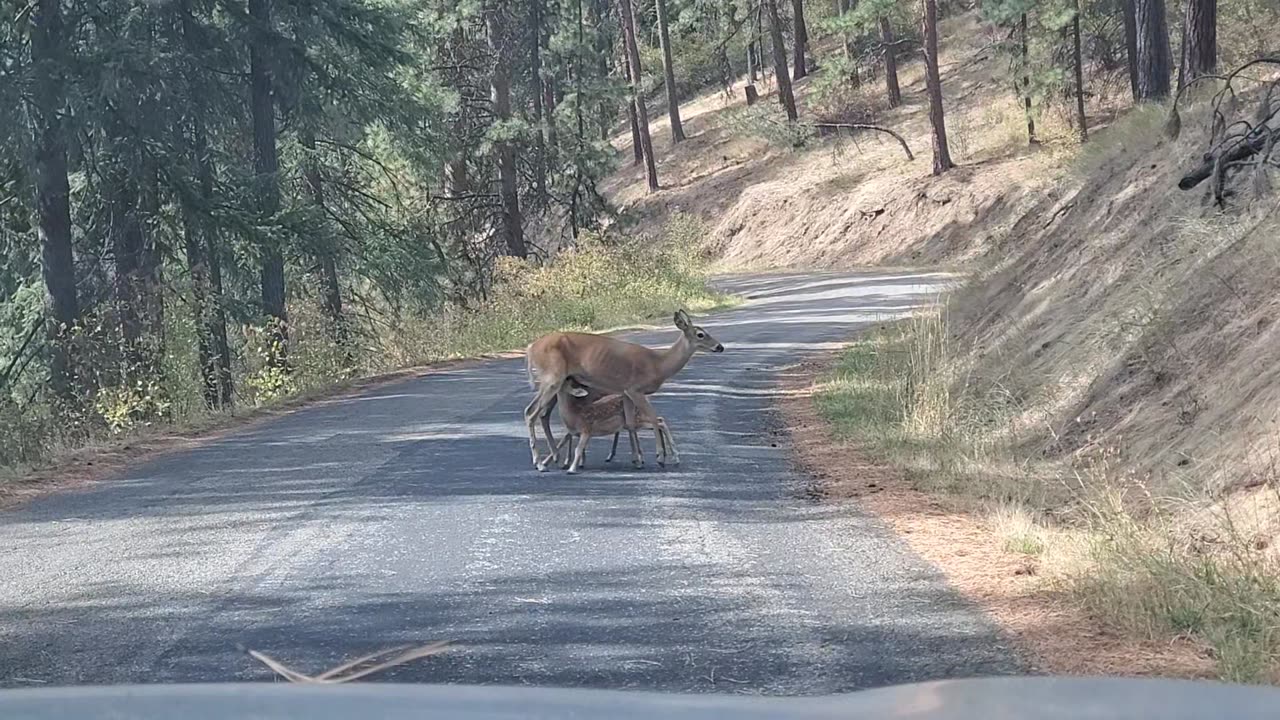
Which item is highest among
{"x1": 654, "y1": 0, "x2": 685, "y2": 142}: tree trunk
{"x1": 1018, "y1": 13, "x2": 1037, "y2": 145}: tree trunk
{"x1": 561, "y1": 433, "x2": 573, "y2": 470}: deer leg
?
{"x1": 654, "y1": 0, "x2": 685, "y2": 142}: tree trunk

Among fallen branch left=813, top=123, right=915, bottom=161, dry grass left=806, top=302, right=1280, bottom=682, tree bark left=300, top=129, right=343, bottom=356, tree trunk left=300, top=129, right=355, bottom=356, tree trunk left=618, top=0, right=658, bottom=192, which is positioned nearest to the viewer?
dry grass left=806, top=302, right=1280, bottom=682

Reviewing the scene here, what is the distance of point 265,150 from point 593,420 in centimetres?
1414

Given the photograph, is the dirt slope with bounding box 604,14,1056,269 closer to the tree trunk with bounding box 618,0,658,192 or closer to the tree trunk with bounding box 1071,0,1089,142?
the tree trunk with bounding box 618,0,658,192

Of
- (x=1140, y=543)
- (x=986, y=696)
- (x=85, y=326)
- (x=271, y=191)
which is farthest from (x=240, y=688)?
(x=271, y=191)

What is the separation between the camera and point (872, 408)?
47.3 ft

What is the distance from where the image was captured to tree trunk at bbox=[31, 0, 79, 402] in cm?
1914

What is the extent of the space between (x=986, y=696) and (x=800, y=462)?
969 centimetres

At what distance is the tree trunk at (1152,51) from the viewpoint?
864 inches

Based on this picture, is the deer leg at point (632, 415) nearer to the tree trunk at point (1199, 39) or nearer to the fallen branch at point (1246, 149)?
the fallen branch at point (1246, 149)

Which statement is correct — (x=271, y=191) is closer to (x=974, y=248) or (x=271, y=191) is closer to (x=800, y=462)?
(x=800, y=462)

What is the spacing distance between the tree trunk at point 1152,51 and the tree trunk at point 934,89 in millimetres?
20975

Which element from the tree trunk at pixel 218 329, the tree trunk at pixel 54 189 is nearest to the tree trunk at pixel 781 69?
the tree trunk at pixel 218 329

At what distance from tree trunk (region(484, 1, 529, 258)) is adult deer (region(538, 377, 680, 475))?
23.1 meters

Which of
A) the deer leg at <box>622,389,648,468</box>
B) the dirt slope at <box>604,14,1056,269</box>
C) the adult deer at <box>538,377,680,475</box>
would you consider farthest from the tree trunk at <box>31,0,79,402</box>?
the dirt slope at <box>604,14,1056,269</box>
